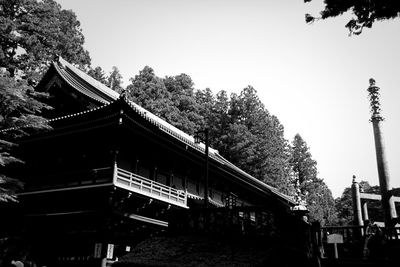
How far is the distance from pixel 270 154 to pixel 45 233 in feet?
87.1

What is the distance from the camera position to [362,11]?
7.71 m

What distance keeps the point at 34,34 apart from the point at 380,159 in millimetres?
29073

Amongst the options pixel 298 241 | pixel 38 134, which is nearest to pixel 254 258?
pixel 298 241

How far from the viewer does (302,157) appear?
54125mm

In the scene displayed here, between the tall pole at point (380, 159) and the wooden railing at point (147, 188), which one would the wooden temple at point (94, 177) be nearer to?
the wooden railing at point (147, 188)

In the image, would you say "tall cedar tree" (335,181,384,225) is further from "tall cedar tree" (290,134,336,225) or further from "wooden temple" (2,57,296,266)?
"wooden temple" (2,57,296,266)

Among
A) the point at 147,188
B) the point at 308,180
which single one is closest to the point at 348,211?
the point at 308,180

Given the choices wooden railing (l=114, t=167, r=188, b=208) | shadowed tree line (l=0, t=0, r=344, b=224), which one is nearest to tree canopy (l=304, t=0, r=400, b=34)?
wooden railing (l=114, t=167, r=188, b=208)

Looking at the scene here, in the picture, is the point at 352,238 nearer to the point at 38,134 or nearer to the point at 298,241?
the point at 298,241

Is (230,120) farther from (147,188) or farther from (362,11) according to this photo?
(362,11)

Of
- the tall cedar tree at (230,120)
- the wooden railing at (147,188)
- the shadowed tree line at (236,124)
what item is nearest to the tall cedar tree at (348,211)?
the shadowed tree line at (236,124)

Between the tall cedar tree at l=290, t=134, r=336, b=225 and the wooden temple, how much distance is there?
3376cm

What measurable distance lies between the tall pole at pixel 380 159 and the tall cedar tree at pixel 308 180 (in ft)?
76.8

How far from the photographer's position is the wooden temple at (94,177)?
1648 cm
